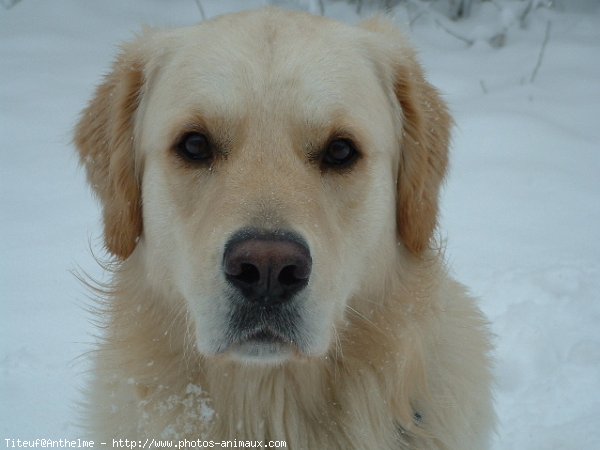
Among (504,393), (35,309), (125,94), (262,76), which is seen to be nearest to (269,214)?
(262,76)

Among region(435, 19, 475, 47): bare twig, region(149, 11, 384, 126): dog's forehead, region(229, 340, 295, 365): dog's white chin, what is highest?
region(149, 11, 384, 126): dog's forehead

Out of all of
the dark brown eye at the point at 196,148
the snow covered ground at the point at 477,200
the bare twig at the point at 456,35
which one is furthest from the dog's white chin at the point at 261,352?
the bare twig at the point at 456,35

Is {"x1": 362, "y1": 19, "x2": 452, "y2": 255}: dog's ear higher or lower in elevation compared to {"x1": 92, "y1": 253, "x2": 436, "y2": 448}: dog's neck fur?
higher

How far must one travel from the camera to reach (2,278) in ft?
16.6

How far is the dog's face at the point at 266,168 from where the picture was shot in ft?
7.43

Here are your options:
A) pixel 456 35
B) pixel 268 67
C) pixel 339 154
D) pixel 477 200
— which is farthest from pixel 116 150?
pixel 456 35

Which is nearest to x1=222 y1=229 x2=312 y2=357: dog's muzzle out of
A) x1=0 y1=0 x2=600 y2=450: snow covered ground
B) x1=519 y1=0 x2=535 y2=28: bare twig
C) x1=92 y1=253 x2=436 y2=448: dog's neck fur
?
x1=92 y1=253 x2=436 y2=448: dog's neck fur

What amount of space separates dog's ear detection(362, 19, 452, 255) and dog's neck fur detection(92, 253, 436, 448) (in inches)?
15.4

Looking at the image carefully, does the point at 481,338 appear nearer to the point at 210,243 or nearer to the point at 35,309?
the point at 210,243

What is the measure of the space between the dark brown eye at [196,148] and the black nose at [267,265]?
1.89ft

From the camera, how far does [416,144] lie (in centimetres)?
310

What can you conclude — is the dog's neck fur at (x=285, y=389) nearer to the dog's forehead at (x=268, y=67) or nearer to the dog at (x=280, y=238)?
the dog at (x=280, y=238)

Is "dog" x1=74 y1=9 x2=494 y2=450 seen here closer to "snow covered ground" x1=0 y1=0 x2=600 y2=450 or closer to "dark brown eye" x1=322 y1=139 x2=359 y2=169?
"dark brown eye" x1=322 y1=139 x2=359 y2=169

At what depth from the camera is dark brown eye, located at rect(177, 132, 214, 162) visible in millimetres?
2645
